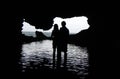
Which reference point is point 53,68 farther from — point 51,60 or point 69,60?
point 69,60

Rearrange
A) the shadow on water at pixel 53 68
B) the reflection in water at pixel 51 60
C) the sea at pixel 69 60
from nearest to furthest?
the shadow on water at pixel 53 68, the sea at pixel 69 60, the reflection in water at pixel 51 60

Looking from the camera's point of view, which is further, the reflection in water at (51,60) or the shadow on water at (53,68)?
the reflection in water at (51,60)

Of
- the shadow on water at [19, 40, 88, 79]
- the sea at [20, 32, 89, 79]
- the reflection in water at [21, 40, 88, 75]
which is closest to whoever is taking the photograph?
the shadow on water at [19, 40, 88, 79]

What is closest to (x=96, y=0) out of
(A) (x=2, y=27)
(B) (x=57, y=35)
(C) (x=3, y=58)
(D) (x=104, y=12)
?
(D) (x=104, y=12)

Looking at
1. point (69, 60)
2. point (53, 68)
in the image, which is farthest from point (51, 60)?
point (53, 68)

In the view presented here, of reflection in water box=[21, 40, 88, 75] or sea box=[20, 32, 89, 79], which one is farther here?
reflection in water box=[21, 40, 88, 75]

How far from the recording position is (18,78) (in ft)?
26.9

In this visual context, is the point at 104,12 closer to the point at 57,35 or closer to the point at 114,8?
the point at 114,8

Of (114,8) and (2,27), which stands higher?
(114,8)

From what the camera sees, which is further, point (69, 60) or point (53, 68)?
point (69, 60)

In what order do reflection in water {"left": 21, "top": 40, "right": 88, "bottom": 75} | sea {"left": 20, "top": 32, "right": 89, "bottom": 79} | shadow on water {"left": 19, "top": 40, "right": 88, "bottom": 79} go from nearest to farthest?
A: shadow on water {"left": 19, "top": 40, "right": 88, "bottom": 79} → sea {"left": 20, "top": 32, "right": 89, "bottom": 79} → reflection in water {"left": 21, "top": 40, "right": 88, "bottom": 75}

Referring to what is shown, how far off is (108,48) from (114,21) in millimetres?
3436

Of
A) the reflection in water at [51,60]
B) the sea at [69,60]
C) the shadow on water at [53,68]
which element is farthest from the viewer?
the reflection in water at [51,60]

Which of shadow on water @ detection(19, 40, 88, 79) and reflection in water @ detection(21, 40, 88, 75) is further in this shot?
reflection in water @ detection(21, 40, 88, 75)
